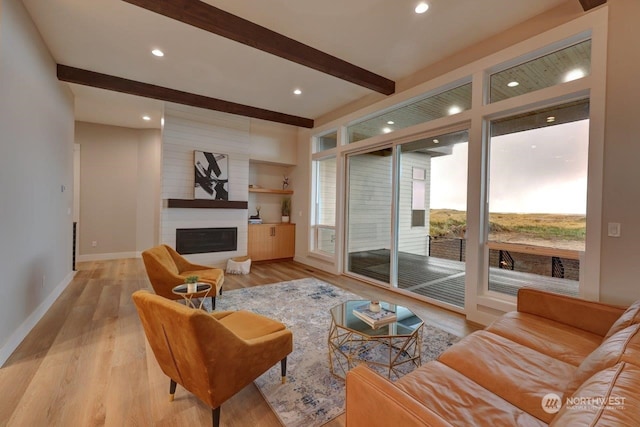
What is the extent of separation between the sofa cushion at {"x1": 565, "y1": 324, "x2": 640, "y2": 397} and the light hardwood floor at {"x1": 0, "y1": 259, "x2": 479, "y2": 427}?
1.27 meters

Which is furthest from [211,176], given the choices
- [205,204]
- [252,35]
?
[252,35]

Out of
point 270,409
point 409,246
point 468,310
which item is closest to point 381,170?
point 409,246

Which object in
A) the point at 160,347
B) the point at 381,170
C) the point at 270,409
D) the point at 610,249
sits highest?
the point at 381,170

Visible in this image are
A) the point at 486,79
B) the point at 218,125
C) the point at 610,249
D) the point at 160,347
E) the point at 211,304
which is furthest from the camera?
the point at 218,125

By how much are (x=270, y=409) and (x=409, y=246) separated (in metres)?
3.48

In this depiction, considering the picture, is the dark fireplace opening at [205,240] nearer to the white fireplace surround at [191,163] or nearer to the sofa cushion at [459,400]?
the white fireplace surround at [191,163]

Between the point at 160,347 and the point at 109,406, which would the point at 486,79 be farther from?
the point at 109,406

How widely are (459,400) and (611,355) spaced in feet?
2.09

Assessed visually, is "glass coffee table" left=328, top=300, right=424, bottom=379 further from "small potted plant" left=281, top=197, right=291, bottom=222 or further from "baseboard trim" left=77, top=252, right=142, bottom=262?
"baseboard trim" left=77, top=252, right=142, bottom=262

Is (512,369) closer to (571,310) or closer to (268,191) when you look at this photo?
(571,310)

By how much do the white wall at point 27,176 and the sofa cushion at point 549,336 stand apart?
157 inches

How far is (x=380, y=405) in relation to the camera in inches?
40.1

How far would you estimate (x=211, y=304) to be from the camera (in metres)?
3.66

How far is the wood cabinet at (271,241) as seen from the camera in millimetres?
6172
